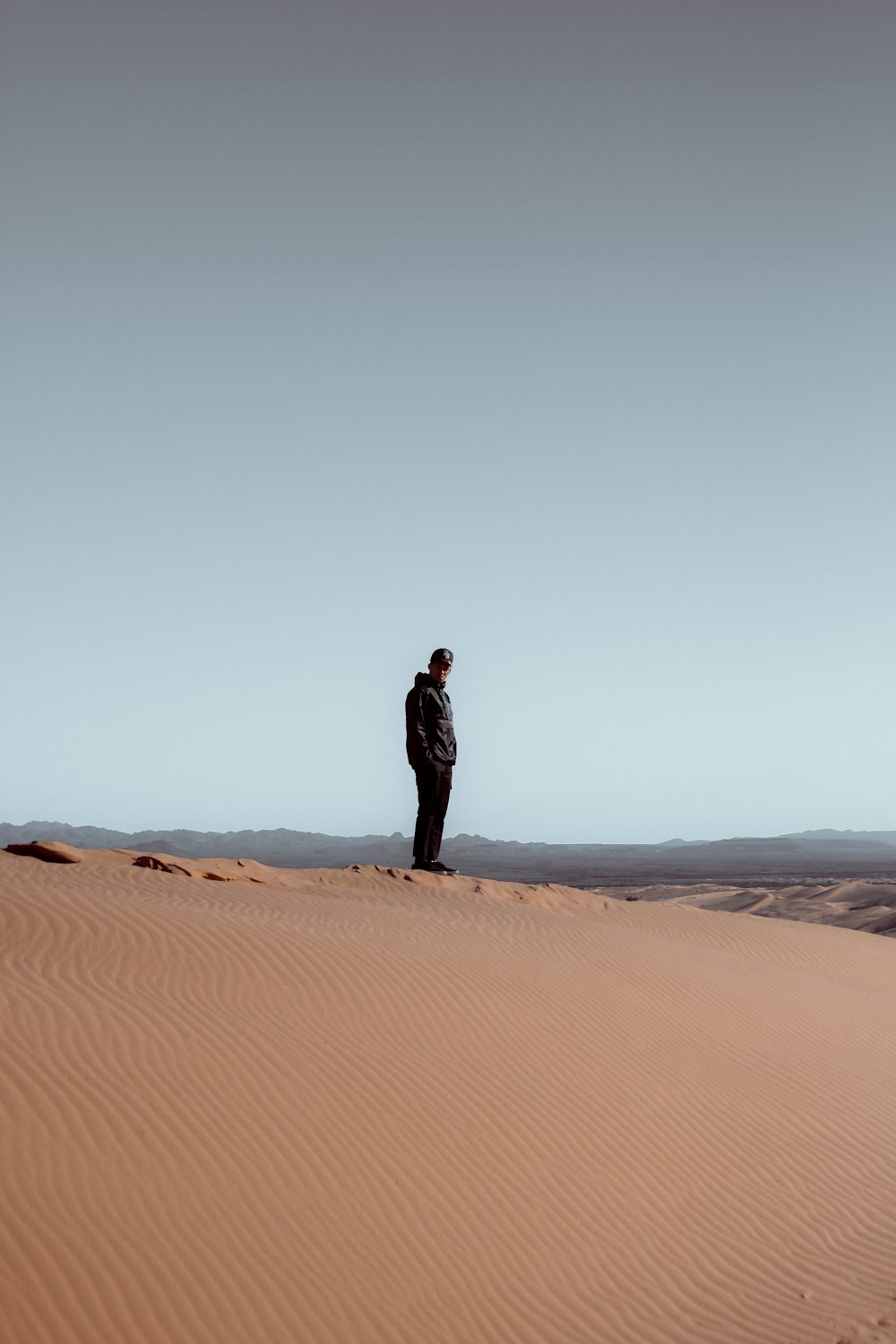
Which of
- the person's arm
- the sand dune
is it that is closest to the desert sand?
the person's arm

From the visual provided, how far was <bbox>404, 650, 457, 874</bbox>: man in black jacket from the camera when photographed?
45.6 ft

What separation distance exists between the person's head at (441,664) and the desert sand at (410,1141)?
473 centimetres

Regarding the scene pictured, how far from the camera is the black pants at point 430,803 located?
45.9 ft

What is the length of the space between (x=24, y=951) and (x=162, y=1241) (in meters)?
3.28

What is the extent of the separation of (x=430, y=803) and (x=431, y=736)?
85cm

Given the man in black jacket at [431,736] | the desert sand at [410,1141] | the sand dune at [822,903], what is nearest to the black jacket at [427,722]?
the man in black jacket at [431,736]

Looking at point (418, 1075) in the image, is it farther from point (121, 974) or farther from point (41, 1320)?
point (41, 1320)

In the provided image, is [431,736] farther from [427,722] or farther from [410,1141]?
[410,1141]

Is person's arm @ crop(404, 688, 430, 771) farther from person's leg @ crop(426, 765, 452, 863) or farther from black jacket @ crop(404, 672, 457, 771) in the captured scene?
person's leg @ crop(426, 765, 452, 863)

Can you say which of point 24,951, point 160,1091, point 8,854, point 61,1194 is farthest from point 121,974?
point 8,854

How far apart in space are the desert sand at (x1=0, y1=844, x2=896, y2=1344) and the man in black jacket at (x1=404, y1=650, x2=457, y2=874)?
423cm

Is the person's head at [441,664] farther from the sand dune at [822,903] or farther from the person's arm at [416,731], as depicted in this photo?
the sand dune at [822,903]

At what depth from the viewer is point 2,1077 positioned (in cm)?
544

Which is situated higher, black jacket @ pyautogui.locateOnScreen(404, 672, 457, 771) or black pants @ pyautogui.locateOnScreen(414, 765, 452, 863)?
black jacket @ pyautogui.locateOnScreen(404, 672, 457, 771)
